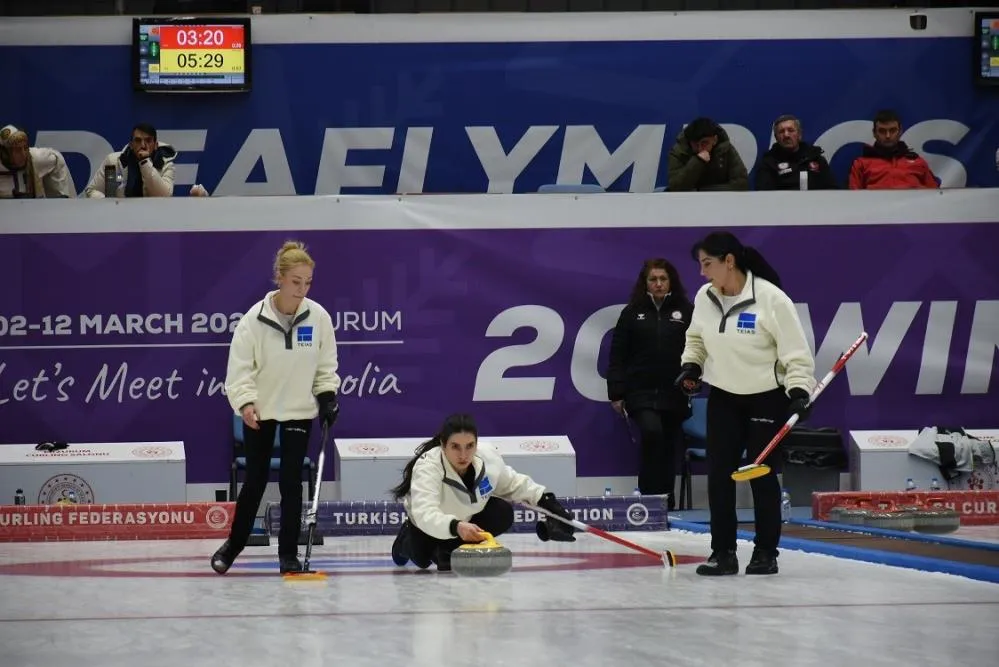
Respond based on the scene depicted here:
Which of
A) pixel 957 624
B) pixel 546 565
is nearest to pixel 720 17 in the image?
pixel 546 565

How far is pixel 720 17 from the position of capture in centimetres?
1298

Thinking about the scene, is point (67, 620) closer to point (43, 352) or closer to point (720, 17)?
point (43, 352)

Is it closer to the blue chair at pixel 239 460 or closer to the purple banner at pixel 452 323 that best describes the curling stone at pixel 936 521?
the purple banner at pixel 452 323

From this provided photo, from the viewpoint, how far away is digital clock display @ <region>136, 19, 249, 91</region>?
40.7ft

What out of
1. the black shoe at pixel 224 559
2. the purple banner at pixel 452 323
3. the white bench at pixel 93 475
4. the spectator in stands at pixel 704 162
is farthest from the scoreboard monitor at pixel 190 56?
the black shoe at pixel 224 559

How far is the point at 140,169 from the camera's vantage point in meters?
11.5

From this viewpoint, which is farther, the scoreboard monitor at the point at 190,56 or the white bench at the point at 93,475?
the scoreboard monitor at the point at 190,56

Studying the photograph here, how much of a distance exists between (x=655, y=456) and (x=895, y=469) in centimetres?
181

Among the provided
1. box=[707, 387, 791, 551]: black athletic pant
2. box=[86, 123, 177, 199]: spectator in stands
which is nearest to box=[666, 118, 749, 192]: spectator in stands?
box=[86, 123, 177, 199]: spectator in stands

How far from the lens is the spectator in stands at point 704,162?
1166 centimetres

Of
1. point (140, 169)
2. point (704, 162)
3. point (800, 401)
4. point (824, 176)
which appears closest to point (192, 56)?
point (140, 169)

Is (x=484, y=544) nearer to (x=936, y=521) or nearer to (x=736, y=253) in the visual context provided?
(x=736, y=253)

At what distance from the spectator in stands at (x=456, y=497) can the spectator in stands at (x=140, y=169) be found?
16.2ft

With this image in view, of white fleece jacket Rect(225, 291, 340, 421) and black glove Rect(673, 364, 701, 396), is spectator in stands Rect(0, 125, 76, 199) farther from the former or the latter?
black glove Rect(673, 364, 701, 396)
